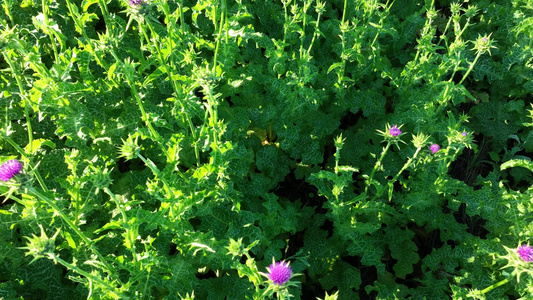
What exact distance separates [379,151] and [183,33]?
1.76 metres

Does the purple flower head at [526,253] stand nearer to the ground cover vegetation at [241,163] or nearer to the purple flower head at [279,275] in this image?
the ground cover vegetation at [241,163]

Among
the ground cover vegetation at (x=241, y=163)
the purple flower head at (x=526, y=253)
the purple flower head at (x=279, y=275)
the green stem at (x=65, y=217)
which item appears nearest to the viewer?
the green stem at (x=65, y=217)

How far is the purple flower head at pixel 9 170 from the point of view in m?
1.64

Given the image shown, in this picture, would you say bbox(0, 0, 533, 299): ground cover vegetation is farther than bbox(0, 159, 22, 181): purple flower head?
Yes

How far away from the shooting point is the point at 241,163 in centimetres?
275

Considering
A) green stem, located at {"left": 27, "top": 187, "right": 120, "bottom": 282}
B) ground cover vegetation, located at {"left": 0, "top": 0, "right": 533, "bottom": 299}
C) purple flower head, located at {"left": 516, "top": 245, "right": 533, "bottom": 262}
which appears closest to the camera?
green stem, located at {"left": 27, "top": 187, "right": 120, "bottom": 282}

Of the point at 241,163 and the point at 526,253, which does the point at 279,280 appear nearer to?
the point at 241,163

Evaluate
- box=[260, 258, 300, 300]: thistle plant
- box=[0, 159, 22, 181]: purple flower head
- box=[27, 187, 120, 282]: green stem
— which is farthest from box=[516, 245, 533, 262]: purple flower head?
box=[0, 159, 22, 181]: purple flower head

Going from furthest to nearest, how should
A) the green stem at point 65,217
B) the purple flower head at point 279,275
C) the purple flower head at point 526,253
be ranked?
the purple flower head at point 526,253
the purple flower head at point 279,275
the green stem at point 65,217

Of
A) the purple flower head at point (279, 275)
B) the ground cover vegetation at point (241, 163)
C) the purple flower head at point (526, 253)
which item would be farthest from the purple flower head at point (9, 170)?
the purple flower head at point (526, 253)

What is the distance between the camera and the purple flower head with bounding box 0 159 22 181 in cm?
164

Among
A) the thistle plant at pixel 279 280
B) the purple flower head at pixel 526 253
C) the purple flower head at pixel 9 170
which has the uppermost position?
the purple flower head at pixel 9 170

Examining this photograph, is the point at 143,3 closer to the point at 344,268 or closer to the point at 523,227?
the point at 344,268

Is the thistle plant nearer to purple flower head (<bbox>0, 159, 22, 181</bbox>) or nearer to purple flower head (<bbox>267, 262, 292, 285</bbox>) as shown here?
purple flower head (<bbox>267, 262, 292, 285</bbox>)
